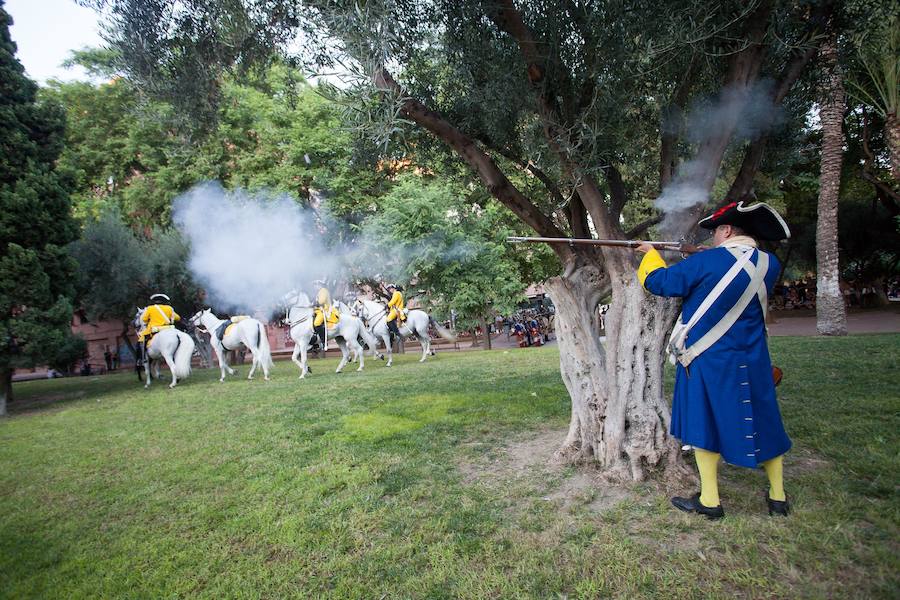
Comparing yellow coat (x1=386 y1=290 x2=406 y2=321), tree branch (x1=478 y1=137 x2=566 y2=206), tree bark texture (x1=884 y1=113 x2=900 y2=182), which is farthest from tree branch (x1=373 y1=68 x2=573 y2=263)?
tree bark texture (x1=884 y1=113 x2=900 y2=182)

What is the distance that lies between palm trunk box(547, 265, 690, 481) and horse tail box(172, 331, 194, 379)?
39.0ft

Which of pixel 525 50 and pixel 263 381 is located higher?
pixel 525 50

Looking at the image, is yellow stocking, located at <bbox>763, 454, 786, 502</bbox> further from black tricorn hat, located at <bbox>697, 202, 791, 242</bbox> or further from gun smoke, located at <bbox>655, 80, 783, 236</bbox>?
gun smoke, located at <bbox>655, 80, 783, 236</bbox>

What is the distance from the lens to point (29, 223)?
10.5m

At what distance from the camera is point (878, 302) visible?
25.8m

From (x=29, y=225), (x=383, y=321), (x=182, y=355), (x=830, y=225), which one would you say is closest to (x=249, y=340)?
(x=182, y=355)

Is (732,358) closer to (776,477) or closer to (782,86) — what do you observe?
(776,477)

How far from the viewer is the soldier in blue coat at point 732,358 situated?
319 centimetres

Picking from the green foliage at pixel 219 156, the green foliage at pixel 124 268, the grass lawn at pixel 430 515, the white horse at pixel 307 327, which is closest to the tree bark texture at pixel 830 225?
the grass lawn at pixel 430 515

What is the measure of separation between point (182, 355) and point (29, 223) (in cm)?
452

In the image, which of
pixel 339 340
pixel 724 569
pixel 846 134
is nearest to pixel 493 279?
pixel 339 340

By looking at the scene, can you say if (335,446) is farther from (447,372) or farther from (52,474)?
(447,372)

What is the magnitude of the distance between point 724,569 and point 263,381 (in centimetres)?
1222

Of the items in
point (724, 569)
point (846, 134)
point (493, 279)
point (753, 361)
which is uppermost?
point (846, 134)
